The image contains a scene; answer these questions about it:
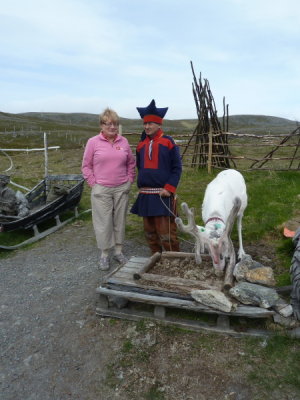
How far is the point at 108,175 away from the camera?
4.26 m

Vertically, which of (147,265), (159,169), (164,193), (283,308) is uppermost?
(159,169)

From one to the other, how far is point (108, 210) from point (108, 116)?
1.19 metres

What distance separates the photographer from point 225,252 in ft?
12.0

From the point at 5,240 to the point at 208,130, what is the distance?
8.42 metres

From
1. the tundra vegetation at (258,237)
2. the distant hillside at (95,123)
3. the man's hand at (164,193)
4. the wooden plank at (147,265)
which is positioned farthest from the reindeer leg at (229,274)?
the distant hillside at (95,123)

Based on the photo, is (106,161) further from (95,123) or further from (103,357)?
(95,123)

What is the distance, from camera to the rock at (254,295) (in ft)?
10.4

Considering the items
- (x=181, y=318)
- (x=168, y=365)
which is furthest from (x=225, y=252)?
(x=168, y=365)

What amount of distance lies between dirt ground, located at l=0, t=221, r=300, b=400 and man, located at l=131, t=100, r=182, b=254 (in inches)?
47.6

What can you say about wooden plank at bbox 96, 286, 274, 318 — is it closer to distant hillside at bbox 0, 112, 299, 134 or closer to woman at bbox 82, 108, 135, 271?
woman at bbox 82, 108, 135, 271

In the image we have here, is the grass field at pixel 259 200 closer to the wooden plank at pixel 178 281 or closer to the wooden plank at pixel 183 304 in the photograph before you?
the wooden plank at pixel 183 304

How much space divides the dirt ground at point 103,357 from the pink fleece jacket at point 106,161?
1377 millimetres

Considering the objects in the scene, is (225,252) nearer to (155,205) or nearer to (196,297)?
(196,297)

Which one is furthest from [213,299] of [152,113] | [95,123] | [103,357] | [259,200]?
[95,123]
